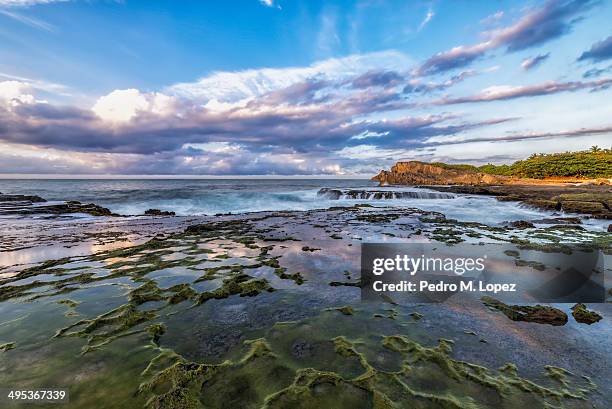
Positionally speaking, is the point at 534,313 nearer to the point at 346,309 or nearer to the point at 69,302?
the point at 346,309

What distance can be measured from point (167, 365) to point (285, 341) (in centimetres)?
184

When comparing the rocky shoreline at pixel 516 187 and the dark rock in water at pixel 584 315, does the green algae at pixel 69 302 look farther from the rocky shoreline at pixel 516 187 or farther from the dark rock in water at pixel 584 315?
the rocky shoreline at pixel 516 187

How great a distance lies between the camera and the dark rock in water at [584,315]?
5.41 meters

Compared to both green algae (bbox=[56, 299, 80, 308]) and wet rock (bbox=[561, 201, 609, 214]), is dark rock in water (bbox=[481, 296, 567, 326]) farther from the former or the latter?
wet rock (bbox=[561, 201, 609, 214])

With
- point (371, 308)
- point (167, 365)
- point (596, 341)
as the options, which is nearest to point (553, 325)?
point (596, 341)

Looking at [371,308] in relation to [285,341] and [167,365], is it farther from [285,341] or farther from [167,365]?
[167,365]

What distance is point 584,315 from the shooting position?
552 centimetres

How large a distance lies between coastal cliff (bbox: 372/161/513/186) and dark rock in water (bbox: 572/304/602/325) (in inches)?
3625

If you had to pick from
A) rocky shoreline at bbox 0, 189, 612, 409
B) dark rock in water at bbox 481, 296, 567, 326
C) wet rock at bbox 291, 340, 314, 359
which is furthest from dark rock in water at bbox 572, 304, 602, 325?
wet rock at bbox 291, 340, 314, 359

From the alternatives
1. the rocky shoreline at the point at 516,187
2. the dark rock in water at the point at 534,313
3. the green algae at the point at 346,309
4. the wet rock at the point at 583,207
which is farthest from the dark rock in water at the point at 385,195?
the green algae at the point at 346,309

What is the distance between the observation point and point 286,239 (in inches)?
524

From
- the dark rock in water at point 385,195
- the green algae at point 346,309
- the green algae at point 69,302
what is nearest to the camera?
the green algae at point 346,309

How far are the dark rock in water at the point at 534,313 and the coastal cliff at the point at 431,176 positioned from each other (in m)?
92.5

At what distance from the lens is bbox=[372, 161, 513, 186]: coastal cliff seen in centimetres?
9575
